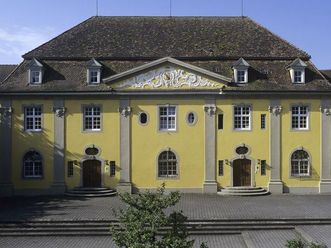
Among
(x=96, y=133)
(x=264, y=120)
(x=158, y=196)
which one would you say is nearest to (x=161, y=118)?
(x=96, y=133)

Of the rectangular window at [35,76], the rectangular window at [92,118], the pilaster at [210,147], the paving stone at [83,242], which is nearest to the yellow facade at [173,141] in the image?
the pilaster at [210,147]

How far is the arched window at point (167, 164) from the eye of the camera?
34.6 metres

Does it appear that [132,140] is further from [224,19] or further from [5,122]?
[224,19]

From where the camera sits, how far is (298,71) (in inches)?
1371

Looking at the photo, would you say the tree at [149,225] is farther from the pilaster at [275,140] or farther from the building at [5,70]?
the building at [5,70]

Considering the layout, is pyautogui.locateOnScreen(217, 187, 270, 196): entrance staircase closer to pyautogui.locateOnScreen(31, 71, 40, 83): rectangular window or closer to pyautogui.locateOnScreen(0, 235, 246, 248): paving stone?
pyautogui.locateOnScreen(0, 235, 246, 248): paving stone

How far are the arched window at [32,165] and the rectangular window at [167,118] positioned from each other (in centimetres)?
911

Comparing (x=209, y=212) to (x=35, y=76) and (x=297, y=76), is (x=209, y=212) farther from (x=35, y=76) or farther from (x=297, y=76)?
(x=35, y=76)

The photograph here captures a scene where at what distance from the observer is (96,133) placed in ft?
113

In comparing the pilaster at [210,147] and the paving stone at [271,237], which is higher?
the pilaster at [210,147]

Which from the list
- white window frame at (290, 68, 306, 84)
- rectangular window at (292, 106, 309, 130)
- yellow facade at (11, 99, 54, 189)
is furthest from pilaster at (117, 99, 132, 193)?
white window frame at (290, 68, 306, 84)

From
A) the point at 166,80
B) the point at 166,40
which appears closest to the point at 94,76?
the point at 166,80

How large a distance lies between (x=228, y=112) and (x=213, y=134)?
6.32 ft

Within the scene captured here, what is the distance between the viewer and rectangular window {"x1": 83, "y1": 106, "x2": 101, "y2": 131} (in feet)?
113
